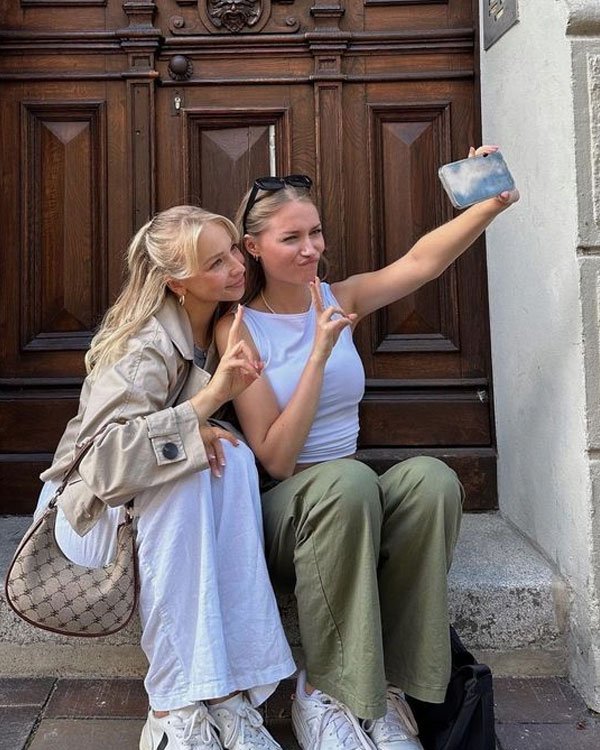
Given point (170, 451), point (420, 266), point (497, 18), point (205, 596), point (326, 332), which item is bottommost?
point (205, 596)

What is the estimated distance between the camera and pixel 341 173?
2859 millimetres

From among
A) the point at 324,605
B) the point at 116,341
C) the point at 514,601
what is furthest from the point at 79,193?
the point at 514,601

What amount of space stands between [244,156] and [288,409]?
1.24 metres

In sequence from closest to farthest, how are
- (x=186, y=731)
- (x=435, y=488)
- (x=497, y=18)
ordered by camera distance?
(x=186, y=731)
(x=435, y=488)
(x=497, y=18)

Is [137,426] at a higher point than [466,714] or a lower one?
higher

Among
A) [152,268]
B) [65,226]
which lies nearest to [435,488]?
[152,268]

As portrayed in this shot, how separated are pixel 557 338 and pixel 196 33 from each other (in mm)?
1701

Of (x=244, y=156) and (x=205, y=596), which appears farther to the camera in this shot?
(x=244, y=156)

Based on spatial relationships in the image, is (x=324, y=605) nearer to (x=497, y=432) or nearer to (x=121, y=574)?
(x=121, y=574)

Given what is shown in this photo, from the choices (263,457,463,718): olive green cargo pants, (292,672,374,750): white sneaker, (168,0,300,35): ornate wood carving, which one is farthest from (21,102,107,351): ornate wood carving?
(292,672,374,750): white sneaker

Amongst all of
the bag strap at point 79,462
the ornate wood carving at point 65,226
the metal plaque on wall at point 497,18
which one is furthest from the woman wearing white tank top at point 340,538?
the ornate wood carving at point 65,226

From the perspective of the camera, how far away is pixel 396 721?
6.12 feet

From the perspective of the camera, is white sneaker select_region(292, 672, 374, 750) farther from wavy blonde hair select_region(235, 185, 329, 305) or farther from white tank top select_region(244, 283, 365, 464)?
wavy blonde hair select_region(235, 185, 329, 305)

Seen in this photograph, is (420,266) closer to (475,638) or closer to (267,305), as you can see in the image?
(267,305)
